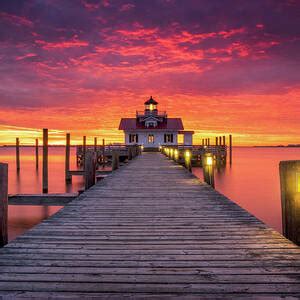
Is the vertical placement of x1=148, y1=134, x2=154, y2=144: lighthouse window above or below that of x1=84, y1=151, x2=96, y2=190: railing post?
above

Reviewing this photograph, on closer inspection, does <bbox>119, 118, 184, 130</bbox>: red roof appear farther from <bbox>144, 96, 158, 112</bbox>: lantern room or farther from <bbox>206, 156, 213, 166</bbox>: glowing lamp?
<bbox>206, 156, 213, 166</bbox>: glowing lamp

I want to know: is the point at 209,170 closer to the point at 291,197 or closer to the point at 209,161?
the point at 209,161

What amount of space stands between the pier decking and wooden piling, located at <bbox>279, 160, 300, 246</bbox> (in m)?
0.17

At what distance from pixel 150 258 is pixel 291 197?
223 centimetres

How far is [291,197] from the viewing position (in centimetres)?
439

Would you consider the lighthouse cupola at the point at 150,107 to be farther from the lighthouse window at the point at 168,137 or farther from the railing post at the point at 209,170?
the railing post at the point at 209,170

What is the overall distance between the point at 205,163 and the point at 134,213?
16.9 feet

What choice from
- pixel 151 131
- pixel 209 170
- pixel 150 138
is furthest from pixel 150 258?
pixel 150 138

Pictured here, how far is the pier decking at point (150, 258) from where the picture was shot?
114 inches

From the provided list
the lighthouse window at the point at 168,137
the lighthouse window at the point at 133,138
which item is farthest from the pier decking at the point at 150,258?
the lighthouse window at the point at 168,137

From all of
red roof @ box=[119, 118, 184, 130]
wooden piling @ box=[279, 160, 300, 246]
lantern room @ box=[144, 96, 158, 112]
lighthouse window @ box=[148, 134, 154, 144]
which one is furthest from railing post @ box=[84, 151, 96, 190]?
lantern room @ box=[144, 96, 158, 112]

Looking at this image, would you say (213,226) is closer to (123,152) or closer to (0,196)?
(0,196)

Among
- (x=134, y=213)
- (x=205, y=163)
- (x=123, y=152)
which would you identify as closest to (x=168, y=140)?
(x=123, y=152)

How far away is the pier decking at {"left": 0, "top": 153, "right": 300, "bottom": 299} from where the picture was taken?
2906 mm
